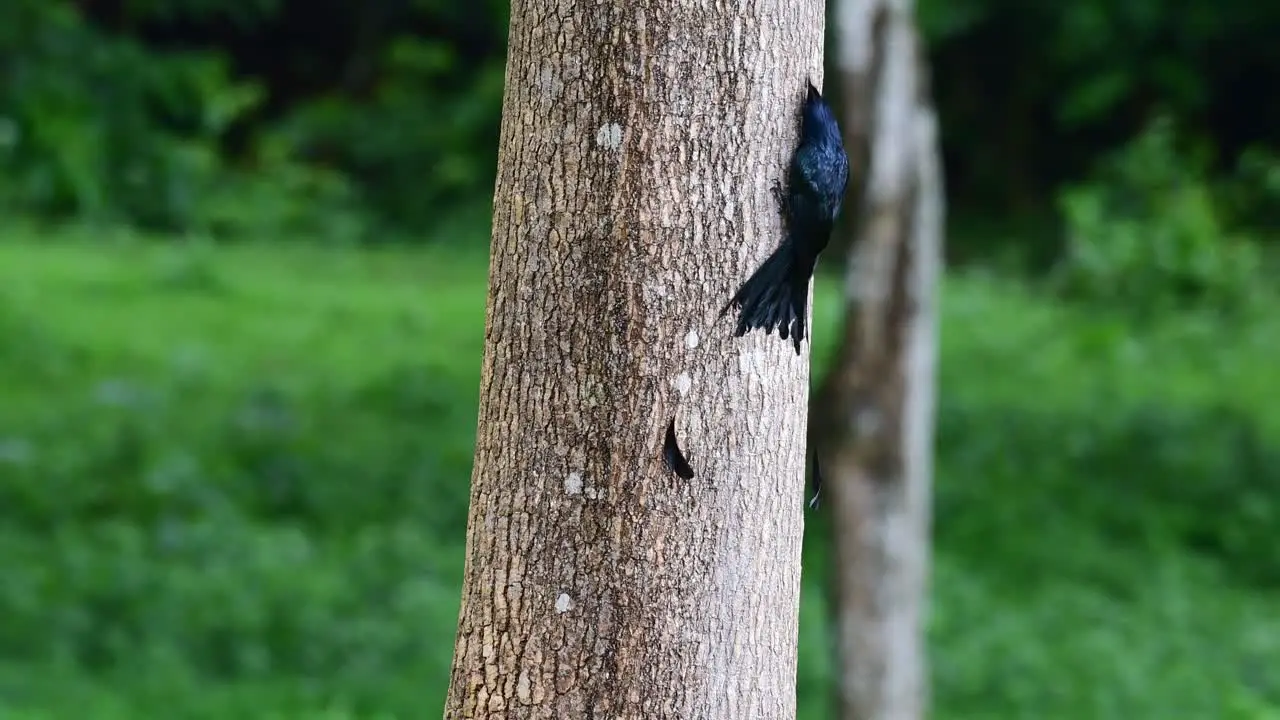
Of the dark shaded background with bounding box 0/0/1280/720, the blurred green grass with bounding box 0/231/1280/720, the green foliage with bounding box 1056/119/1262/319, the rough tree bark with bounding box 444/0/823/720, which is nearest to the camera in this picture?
the rough tree bark with bounding box 444/0/823/720

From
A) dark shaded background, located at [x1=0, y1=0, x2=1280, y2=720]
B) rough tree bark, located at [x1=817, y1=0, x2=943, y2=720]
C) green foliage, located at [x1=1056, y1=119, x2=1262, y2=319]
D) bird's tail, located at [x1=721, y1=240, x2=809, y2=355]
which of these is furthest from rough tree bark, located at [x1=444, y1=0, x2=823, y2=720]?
green foliage, located at [x1=1056, y1=119, x2=1262, y2=319]

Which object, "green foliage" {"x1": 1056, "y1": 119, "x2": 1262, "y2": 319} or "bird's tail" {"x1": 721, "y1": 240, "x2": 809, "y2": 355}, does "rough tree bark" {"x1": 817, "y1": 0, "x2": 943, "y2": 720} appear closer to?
"bird's tail" {"x1": 721, "y1": 240, "x2": 809, "y2": 355}

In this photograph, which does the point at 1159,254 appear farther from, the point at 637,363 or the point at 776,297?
the point at 637,363

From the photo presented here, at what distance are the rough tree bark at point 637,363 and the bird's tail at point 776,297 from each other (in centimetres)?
2

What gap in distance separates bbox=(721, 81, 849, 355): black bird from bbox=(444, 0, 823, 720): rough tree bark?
0.07 feet

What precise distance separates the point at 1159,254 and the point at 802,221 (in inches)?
439

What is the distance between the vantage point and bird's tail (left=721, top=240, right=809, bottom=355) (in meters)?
1.98

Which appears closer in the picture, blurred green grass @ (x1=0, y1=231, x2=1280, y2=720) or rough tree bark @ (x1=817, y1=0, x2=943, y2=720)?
rough tree bark @ (x1=817, y1=0, x2=943, y2=720)

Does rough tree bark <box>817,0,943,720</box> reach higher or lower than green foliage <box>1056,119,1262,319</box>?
lower

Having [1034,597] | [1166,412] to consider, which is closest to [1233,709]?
[1034,597]

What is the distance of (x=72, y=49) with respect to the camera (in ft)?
38.3

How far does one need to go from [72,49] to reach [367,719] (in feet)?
26.4

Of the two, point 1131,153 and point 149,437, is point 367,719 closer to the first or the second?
point 149,437

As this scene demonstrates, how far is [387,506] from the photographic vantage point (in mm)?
7508
